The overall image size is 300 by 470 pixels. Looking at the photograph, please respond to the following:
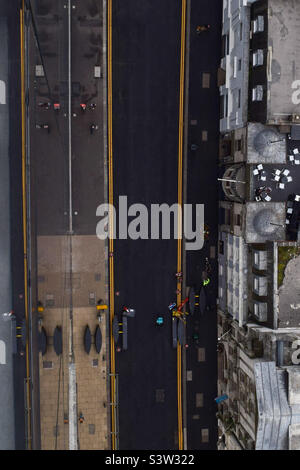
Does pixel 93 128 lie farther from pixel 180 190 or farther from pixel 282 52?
pixel 282 52

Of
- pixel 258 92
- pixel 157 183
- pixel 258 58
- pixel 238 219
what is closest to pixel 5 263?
pixel 157 183

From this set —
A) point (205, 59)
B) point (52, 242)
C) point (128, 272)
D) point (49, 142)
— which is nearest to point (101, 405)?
point (128, 272)

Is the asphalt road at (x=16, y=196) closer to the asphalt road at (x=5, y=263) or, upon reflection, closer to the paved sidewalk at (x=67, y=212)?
the asphalt road at (x=5, y=263)

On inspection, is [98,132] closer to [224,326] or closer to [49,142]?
[49,142]

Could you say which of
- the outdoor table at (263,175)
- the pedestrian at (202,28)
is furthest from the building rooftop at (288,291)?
the pedestrian at (202,28)

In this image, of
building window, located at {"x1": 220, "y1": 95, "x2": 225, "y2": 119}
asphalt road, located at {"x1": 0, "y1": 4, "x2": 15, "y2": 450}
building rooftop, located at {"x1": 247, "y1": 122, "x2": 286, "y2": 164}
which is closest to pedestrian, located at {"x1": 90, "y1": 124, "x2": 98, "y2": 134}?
asphalt road, located at {"x1": 0, "y1": 4, "x2": 15, "y2": 450}

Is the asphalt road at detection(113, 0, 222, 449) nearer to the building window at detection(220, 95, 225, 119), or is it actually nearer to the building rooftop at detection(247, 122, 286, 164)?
the building window at detection(220, 95, 225, 119)
